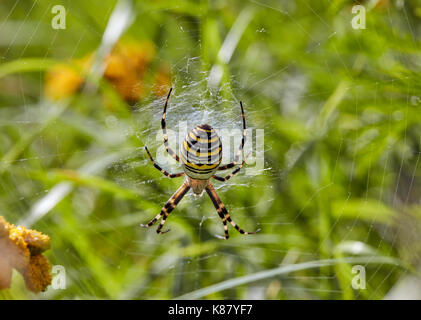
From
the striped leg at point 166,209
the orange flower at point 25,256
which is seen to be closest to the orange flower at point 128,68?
the striped leg at point 166,209

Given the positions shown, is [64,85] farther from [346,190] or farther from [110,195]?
[346,190]

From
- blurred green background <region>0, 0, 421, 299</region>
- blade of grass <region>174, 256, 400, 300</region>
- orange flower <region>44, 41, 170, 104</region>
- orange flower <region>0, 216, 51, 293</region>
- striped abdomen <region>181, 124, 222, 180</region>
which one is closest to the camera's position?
orange flower <region>0, 216, 51, 293</region>

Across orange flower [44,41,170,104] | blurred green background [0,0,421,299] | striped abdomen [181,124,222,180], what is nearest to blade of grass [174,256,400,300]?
blurred green background [0,0,421,299]

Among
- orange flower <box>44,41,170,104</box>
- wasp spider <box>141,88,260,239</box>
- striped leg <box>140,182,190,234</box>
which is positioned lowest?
striped leg <box>140,182,190,234</box>

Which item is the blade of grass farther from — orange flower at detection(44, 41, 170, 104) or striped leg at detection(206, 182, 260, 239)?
orange flower at detection(44, 41, 170, 104)

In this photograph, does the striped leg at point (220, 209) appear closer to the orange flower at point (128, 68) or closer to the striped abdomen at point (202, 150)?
the striped abdomen at point (202, 150)
